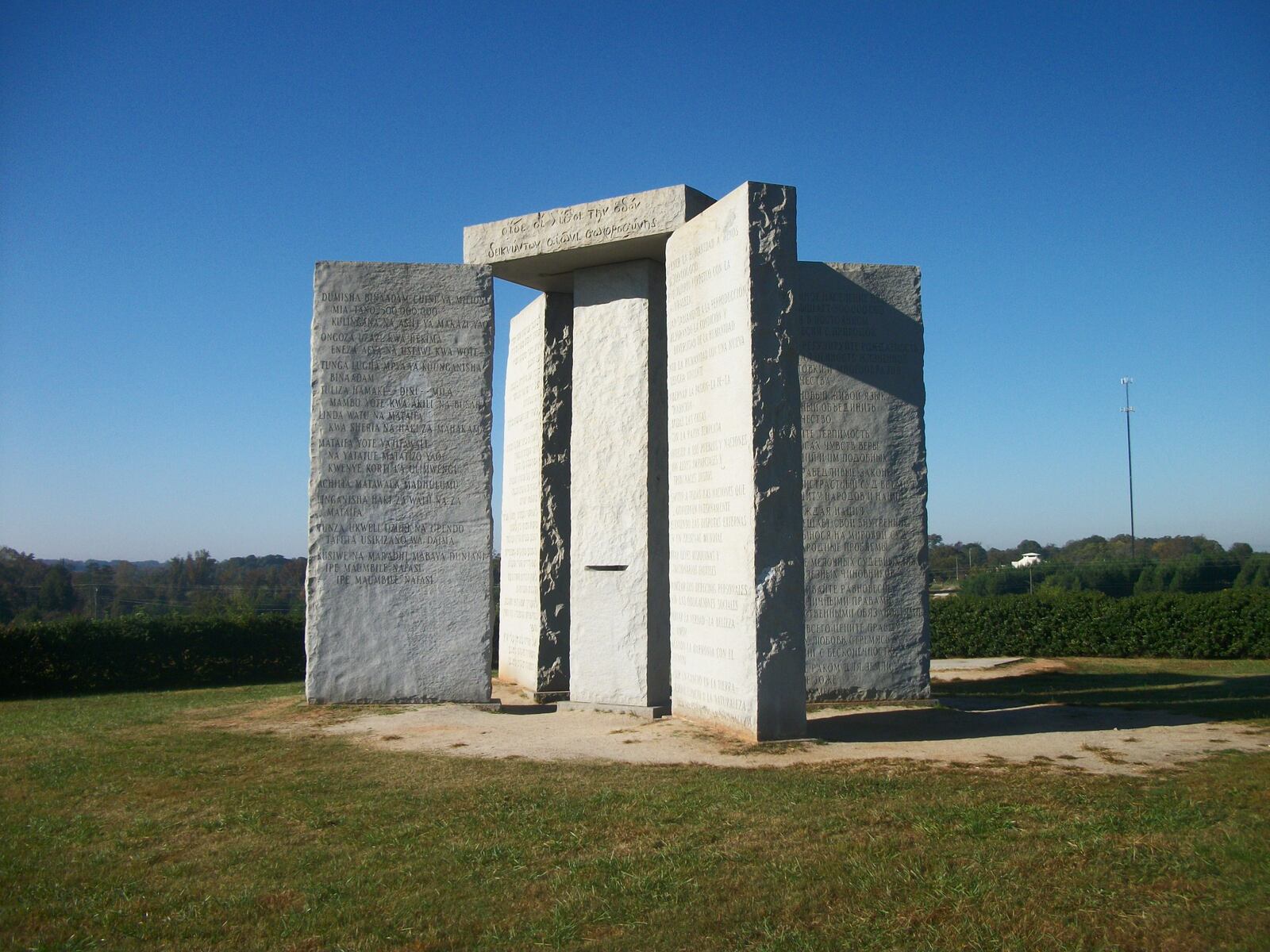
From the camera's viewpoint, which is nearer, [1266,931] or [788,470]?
[1266,931]

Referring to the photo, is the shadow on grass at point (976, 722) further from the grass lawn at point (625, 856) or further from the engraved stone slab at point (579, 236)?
the engraved stone slab at point (579, 236)

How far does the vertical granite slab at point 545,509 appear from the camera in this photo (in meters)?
11.6

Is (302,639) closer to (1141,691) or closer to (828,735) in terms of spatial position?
(828,735)

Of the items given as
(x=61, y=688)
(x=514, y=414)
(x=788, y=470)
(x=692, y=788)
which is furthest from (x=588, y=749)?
(x=61, y=688)

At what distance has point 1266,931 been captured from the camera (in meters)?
3.97

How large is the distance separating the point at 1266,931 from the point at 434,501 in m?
8.15

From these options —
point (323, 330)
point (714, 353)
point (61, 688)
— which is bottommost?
point (61, 688)

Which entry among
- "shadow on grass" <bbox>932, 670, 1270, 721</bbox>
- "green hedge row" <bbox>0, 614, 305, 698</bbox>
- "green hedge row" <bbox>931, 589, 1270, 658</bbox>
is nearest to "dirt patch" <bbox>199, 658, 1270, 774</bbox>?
"shadow on grass" <bbox>932, 670, 1270, 721</bbox>

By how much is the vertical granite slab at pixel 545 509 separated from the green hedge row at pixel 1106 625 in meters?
9.65

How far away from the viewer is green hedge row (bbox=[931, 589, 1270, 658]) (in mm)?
17562

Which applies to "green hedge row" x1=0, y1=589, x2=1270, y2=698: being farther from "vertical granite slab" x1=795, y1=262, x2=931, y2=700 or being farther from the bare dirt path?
"vertical granite slab" x1=795, y1=262, x2=931, y2=700

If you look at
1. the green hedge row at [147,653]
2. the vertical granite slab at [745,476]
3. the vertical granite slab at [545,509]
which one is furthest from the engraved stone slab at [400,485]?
the green hedge row at [147,653]

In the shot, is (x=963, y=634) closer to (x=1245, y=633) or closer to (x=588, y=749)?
(x=1245, y=633)

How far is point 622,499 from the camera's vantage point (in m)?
10.4
